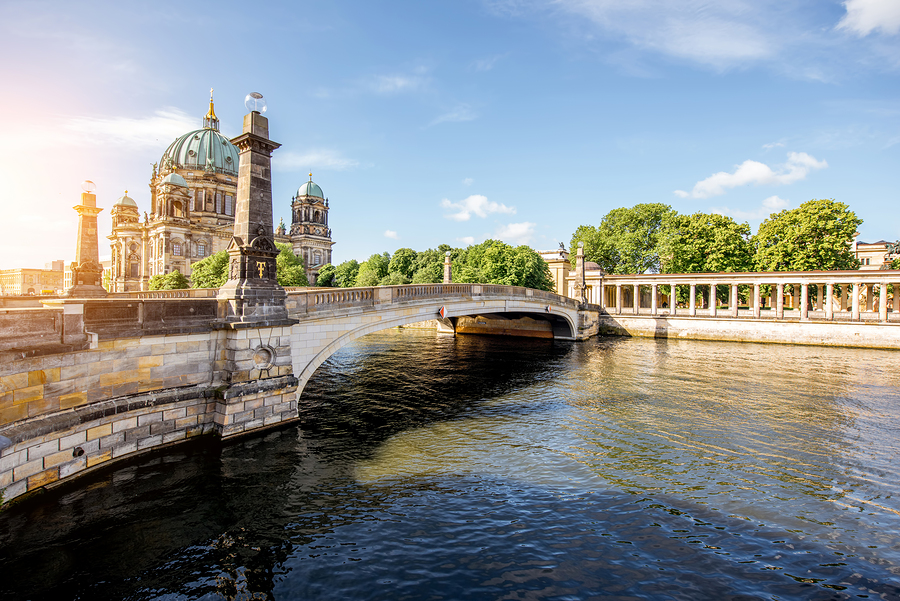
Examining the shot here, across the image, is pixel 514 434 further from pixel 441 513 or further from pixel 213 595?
pixel 213 595

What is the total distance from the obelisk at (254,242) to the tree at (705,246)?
4563 cm

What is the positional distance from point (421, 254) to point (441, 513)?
159 ft

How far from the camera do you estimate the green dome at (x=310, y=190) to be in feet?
298

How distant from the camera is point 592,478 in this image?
10.7 meters

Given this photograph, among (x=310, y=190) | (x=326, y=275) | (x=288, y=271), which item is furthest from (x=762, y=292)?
(x=310, y=190)

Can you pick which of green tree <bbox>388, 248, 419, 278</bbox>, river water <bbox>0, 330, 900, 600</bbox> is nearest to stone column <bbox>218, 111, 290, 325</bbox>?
river water <bbox>0, 330, 900, 600</bbox>

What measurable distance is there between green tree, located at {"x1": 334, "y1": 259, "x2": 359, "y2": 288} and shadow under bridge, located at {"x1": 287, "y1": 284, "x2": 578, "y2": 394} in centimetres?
5228

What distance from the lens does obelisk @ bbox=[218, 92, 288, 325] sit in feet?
42.0

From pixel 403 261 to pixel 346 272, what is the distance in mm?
22434

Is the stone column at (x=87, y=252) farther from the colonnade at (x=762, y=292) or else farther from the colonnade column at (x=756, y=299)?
the colonnade column at (x=756, y=299)

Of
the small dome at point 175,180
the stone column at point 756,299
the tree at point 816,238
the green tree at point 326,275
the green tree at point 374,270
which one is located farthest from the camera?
the green tree at point 326,275

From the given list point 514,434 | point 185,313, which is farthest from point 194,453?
point 514,434

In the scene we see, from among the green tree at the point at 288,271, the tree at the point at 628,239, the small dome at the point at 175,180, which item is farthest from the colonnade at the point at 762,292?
the small dome at the point at 175,180

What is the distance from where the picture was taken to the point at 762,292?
51.3 meters
